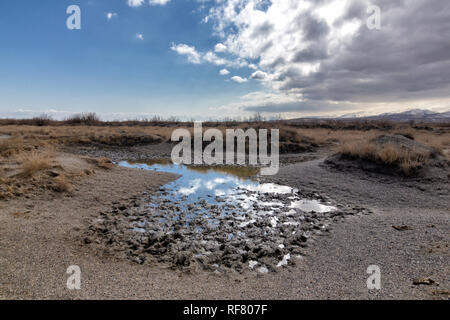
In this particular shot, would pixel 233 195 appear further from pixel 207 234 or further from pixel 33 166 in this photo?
pixel 33 166

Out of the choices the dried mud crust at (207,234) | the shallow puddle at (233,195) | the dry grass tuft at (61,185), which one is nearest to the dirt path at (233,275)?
the dried mud crust at (207,234)

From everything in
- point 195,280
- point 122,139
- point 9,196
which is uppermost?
point 122,139

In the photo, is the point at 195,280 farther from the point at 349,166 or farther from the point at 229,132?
the point at 229,132

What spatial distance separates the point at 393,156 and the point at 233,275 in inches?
426

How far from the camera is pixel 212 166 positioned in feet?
53.4

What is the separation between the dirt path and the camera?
3494 mm

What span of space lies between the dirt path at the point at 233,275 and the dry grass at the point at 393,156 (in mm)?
3604

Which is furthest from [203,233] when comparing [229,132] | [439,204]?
[229,132]

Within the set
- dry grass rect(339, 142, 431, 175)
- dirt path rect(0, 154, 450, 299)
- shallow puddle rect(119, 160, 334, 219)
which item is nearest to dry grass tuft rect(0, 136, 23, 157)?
dirt path rect(0, 154, 450, 299)

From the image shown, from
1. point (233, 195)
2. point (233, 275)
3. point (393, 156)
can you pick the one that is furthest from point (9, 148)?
point (393, 156)

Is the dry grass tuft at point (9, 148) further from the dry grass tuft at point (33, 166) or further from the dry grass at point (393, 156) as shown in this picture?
the dry grass at point (393, 156)

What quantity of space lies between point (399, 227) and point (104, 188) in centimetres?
927

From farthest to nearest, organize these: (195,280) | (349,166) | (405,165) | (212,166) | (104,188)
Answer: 1. (212,166)
2. (349,166)
3. (405,165)
4. (104,188)
5. (195,280)

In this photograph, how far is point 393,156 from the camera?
38.0 feet
